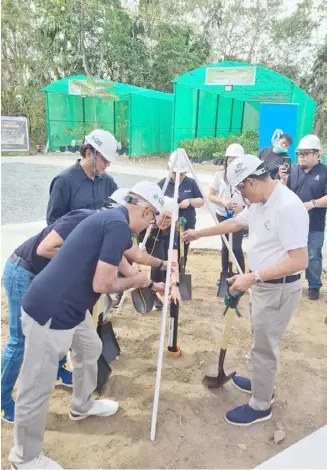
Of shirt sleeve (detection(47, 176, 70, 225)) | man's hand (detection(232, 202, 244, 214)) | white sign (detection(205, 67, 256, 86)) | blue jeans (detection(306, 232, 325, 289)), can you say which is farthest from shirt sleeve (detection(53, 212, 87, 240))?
white sign (detection(205, 67, 256, 86))

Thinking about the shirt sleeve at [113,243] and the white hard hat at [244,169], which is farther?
the white hard hat at [244,169]

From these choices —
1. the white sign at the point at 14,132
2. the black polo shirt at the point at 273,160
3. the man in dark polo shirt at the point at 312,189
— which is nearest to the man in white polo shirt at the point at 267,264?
the man in dark polo shirt at the point at 312,189

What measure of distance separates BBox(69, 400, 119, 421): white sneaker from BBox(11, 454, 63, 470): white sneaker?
1.55ft

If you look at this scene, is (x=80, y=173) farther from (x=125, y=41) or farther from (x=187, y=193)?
(x=125, y=41)

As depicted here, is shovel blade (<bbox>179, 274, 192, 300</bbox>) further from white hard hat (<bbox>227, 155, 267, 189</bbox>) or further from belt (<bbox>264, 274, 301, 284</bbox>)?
white hard hat (<bbox>227, 155, 267, 189</bbox>)

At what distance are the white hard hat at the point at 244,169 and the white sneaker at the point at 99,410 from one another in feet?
5.89

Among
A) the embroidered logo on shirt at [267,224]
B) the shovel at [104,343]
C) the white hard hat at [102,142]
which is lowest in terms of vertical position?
the shovel at [104,343]

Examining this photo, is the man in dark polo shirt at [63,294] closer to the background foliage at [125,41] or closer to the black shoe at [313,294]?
the black shoe at [313,294]

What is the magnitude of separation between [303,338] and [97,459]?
238 cm

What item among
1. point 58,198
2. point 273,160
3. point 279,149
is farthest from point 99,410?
point 279,149

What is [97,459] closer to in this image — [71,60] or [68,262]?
[68,262]

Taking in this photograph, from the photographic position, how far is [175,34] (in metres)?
22.7

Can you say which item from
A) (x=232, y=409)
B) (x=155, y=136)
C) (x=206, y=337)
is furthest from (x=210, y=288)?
(x=155, y=136)

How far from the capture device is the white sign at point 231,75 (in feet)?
46.4
